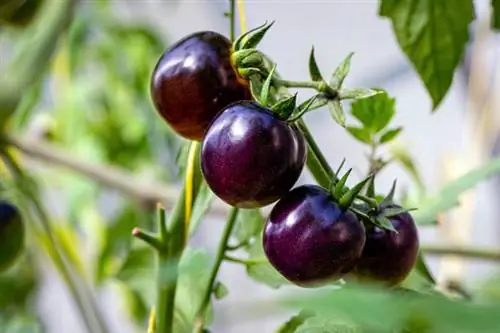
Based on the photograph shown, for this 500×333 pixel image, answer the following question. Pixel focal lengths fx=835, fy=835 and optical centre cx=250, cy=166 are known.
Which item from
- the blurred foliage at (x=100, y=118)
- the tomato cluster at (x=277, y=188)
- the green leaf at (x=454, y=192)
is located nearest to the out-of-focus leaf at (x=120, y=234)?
the blurred foliage at (x=100, y=118)

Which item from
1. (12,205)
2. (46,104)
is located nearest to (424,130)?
(46,104)

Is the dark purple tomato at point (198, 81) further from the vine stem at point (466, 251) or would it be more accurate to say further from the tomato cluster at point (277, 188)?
the vine stem at point (466, 251)

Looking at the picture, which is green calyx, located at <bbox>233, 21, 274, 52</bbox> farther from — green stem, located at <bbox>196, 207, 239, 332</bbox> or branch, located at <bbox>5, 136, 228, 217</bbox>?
branch, located at <bbox>5, 136, 228, 217</bbox>

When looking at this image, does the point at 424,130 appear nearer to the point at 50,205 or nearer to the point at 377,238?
the point at 50,205

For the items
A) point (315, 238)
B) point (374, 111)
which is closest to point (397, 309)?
point (315, 238)

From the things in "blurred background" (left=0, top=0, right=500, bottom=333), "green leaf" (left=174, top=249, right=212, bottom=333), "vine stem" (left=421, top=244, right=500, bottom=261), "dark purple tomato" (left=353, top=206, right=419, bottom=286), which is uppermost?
A: "dark purple tomato" (left=353, top=206, right=419, bottom=286)

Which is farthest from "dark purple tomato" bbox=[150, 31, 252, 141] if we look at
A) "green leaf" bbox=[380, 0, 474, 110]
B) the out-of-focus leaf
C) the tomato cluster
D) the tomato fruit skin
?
the out-of-focus leaf
